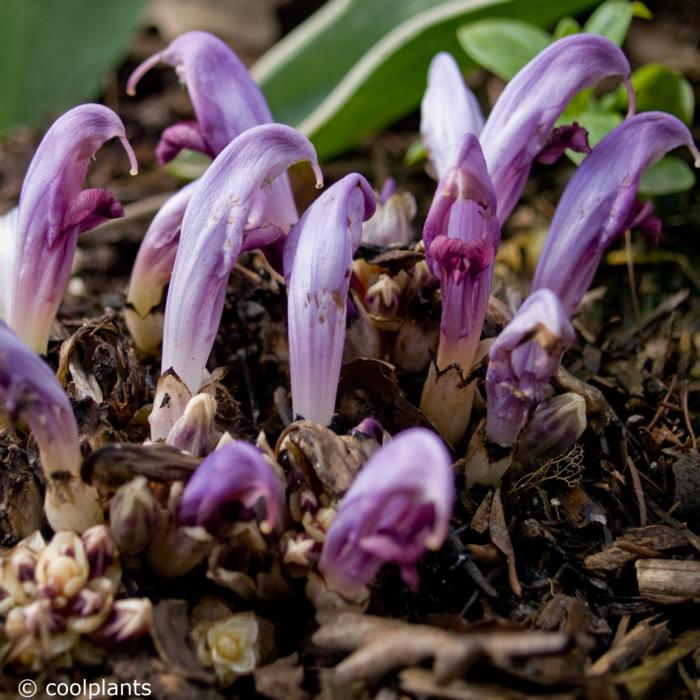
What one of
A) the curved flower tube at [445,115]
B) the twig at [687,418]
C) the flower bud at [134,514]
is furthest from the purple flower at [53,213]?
the twig at [687,418]

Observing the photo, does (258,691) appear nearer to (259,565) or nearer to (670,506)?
(259,565)

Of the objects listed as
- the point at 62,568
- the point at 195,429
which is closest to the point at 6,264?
the point at 195,429

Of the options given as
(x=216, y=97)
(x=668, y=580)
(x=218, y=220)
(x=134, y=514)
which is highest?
(x=216, y=97)

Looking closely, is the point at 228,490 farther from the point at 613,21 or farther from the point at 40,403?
the point at 613,21

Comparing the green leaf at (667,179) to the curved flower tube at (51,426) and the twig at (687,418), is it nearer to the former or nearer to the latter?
the twig at (687,418)

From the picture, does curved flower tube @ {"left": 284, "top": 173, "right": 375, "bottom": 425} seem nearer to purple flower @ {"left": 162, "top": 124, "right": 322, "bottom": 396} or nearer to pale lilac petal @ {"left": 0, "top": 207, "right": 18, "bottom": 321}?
purple flower @ {"left": 162, "top": 124, "right": 322, "bottom": 396}
